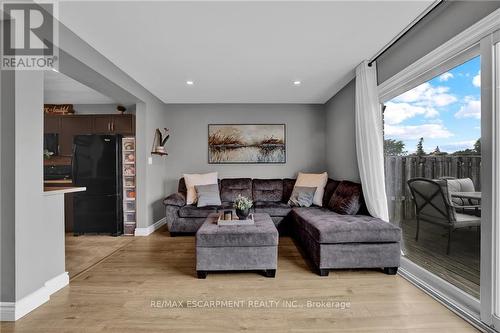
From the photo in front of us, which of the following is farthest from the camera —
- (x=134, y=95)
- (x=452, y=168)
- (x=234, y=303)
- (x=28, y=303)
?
(x=134, y=95)

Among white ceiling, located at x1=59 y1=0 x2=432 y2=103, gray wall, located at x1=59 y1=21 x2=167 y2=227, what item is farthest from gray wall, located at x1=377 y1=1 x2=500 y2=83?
gray wall, located at x1=59 y1=21 x2=167 y2=227

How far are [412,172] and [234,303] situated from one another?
232 cm

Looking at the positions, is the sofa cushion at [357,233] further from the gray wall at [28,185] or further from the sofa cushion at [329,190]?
the gray wall at [28,185]

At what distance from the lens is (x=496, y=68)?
5.28 ft

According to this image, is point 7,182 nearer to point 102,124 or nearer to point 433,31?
point 102,124

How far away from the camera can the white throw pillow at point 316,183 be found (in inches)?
165

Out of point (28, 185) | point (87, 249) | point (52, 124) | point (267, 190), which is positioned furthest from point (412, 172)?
point (52, 124)

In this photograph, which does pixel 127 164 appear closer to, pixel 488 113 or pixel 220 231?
pixel 220 231

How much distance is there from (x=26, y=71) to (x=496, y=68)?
11.5 feet

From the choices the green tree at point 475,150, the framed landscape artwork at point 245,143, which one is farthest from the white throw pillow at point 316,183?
the green tree at point 475,150

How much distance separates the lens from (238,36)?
2348mm

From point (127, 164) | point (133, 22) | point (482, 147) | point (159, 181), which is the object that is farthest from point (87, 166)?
point (482, 147)

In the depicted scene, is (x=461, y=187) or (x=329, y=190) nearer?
(x=461, y=187)

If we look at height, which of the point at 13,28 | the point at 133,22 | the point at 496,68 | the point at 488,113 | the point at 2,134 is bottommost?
the point at 2,134
